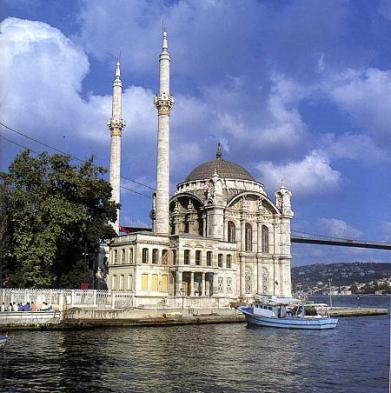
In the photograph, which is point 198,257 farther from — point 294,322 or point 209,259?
point 294,322

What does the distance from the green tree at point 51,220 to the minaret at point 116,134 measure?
10143 mm

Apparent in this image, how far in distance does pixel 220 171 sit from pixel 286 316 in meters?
27.9

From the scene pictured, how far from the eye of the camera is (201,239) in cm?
5566

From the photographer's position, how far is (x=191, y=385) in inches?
774

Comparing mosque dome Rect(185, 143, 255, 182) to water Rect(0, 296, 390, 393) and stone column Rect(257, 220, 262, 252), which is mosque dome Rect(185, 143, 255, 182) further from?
water Rect(0, 296, 390, 393)

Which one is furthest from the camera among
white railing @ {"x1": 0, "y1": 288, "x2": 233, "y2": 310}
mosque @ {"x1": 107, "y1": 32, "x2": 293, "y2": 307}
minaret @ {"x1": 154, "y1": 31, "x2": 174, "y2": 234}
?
minaret @ {"x1": 154, "y1": 31, "x2": 174, "y2": 234}

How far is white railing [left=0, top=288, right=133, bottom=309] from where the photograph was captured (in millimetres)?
39250

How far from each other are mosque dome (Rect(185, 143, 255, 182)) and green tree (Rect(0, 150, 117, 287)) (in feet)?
75.9

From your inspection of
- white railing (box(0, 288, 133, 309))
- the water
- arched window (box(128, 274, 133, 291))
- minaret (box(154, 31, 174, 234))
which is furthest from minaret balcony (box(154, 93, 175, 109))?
the water

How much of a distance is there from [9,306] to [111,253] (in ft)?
63.1

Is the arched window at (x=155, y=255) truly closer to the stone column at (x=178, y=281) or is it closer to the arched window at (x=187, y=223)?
the stone column at (x=178, y=281)

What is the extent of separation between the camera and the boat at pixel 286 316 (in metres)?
43.7

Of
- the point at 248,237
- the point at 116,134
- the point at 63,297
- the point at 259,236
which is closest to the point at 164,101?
the point at 116,134

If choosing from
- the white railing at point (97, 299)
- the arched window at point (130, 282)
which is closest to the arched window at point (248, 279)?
the white railing at point (97, 299)
